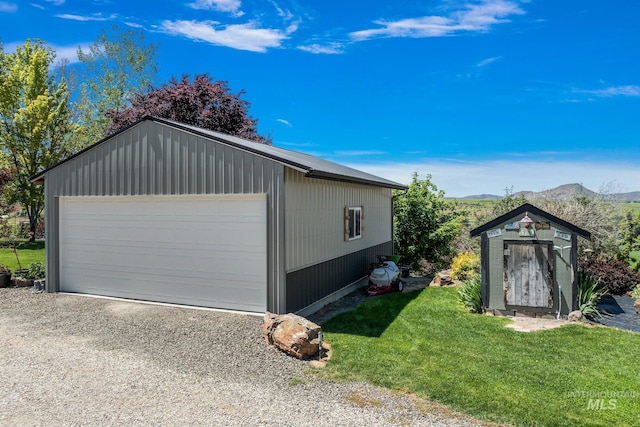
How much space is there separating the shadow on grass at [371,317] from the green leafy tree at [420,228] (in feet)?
23.5

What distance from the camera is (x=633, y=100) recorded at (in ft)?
59.0

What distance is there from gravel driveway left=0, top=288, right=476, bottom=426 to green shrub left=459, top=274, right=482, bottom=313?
185 inches

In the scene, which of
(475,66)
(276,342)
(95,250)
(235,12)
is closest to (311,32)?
(235,12)

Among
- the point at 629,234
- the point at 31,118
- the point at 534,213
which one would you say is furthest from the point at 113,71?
the point at 629,234

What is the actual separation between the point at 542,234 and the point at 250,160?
6084 millimetres

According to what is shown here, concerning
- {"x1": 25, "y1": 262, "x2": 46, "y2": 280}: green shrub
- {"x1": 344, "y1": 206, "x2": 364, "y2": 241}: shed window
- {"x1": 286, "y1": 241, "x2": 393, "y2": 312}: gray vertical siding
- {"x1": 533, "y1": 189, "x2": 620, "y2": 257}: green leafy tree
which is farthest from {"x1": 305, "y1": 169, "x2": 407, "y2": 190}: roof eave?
{"x1": 25, "y1": 262, "x2": 46, "y2": 280}: green shrub

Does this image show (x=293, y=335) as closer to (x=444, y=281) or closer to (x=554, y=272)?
(x=554, y=272)

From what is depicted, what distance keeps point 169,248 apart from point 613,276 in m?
11.1

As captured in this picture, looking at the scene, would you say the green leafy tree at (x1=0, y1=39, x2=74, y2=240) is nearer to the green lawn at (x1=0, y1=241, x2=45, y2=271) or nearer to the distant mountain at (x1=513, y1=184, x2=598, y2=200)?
the green lawn at (x1=0, y1=241, x2=45, y2=271)

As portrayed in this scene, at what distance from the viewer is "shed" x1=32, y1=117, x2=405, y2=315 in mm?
7734

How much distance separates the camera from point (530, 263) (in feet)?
26.9

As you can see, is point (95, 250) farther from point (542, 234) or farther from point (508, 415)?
point (542, 234)

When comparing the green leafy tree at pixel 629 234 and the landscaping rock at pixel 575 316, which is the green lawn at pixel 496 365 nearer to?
the landscaping rock at pixel 575 316

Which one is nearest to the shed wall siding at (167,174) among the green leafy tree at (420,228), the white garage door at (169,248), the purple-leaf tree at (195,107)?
the white garage door at (169,248)
